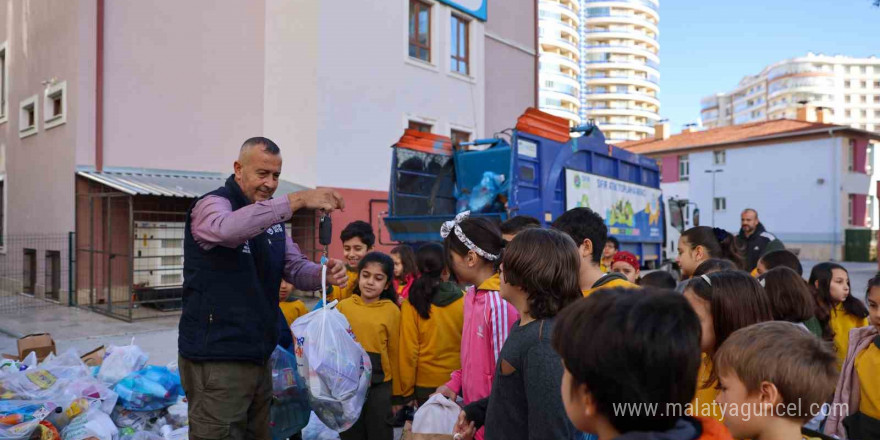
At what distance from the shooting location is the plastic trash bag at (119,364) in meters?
5.19

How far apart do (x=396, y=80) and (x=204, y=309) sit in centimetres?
1296

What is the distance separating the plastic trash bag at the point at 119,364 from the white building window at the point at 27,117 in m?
10.5

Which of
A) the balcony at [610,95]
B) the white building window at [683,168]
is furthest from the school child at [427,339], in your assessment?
the balcony at [610,95]

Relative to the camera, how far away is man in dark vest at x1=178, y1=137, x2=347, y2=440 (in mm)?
2646

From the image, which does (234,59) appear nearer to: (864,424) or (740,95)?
(864,424)

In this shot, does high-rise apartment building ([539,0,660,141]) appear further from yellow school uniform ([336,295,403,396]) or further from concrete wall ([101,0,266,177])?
yellow school uniform ([336,295,403,396])

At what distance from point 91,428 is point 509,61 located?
16168mm

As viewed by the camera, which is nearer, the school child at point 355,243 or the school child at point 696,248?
the school child at point 696,248

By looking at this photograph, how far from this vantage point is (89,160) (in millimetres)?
11711

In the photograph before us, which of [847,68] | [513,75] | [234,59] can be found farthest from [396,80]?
[847,68]

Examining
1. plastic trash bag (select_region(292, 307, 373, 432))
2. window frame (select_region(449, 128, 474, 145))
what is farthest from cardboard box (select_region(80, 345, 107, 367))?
window frame (select_region(449, 128, 474, 145))

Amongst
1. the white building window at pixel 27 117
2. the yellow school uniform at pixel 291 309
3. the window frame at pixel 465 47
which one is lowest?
the yellow school uniform at pixel 291 309

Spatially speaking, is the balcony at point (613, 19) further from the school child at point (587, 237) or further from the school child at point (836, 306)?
the school child at point (587, 237)

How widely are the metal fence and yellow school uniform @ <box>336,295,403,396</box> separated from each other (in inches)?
381
